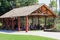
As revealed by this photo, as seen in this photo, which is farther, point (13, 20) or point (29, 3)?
point (29, 3)

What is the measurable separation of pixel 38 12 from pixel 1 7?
17.1 meters

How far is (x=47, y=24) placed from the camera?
38375 millimetres

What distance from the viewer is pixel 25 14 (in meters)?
31.2

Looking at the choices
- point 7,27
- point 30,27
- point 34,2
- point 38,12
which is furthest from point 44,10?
point 34,2

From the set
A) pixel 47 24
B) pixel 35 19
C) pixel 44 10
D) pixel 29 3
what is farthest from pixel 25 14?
pixel 29 3

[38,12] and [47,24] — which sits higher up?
[38,12]

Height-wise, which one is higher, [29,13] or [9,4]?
[29,13]

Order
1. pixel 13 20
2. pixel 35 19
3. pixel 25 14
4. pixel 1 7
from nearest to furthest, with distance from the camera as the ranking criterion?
pixel 25 14, pixel 13 20, pixel 35 19, pixel 1 7

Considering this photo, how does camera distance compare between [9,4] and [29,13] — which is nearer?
[29,13]

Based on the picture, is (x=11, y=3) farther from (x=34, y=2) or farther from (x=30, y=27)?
(x=30, y=27)

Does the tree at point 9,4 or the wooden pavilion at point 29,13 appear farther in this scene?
the tree at point 9,4

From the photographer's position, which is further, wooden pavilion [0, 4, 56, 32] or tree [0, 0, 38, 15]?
tree [0, 0, 38, 15]

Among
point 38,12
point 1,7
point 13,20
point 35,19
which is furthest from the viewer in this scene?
point 1,7

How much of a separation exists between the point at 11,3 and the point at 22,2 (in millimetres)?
2707
